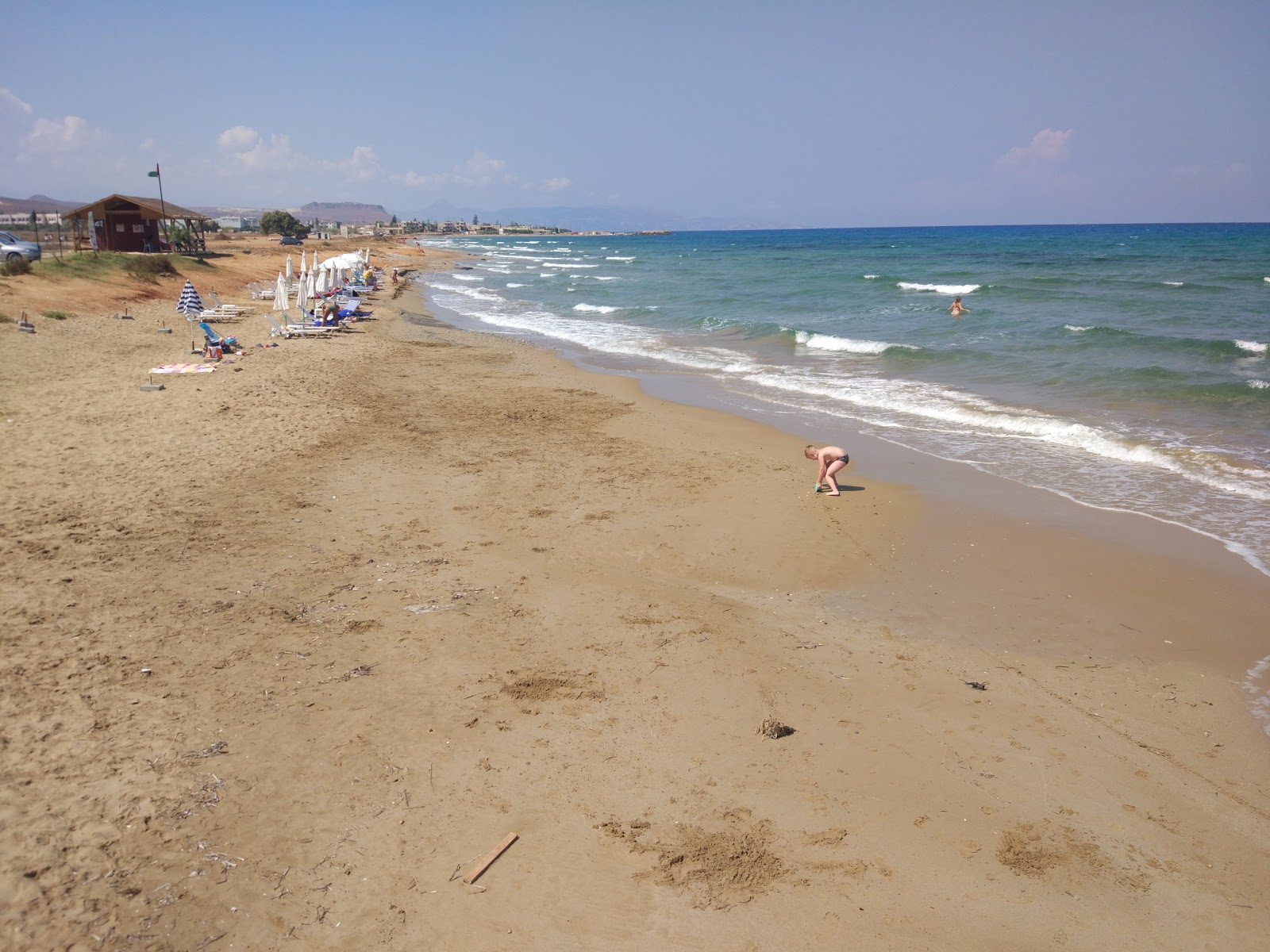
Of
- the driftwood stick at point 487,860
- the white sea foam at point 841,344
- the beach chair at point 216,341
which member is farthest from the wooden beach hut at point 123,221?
the driftwood stick at point 487,860

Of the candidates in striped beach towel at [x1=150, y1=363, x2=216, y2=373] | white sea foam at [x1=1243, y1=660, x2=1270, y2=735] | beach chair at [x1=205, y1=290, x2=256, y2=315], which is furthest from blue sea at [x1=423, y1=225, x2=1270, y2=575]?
striped beach towel at [x1=150, y1=363, x2=216, y2=373]

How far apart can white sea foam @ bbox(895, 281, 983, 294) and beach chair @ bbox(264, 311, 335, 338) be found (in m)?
26.2

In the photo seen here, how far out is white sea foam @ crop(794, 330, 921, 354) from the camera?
2081 centimetres

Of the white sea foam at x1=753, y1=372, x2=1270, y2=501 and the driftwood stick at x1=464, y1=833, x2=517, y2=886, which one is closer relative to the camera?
the driftwood stick at x1=464, y1=833, x2=517, y2=886

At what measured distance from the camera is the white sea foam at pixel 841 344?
20.8 metres

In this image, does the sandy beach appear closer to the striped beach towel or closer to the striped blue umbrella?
the striped beach towel

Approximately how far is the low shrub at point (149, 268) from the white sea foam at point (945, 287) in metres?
31.9

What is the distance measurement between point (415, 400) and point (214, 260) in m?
35.6

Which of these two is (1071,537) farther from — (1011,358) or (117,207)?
(117,207)

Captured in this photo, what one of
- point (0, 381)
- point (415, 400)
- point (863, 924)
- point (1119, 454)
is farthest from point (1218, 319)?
point (0, 381)

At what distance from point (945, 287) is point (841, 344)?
766 inches

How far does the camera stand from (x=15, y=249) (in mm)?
28094

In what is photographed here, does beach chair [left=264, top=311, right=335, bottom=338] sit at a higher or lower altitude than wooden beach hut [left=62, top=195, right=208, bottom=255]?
lower

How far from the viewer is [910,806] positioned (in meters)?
4.63
